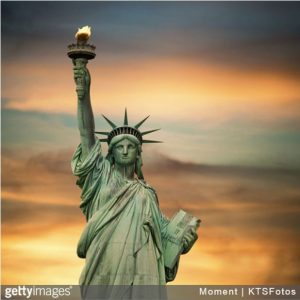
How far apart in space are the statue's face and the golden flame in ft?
8.95

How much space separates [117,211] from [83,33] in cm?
441

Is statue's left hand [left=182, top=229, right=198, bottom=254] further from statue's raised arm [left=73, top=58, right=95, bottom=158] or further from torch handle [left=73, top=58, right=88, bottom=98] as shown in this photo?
torch handle [left=73, top=58, right=88, bottom=98]

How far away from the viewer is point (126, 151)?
56.9 metres

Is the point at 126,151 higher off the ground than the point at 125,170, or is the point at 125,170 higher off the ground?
the point at 126,151

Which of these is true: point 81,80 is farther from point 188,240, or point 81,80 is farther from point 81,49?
point 188,240

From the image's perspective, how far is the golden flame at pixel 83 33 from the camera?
56281mm

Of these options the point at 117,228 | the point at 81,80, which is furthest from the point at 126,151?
the point at 81,80

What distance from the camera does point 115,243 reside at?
56031 millimetres

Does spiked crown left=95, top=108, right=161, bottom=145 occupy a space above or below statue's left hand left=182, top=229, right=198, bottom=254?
above

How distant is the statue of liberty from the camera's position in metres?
55.9

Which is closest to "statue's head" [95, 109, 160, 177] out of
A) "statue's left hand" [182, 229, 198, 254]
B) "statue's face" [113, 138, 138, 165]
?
"statue's face" [113, 138, 138, 165]

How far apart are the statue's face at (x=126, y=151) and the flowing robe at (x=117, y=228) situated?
1.17 feet

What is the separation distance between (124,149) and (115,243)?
8.04ft

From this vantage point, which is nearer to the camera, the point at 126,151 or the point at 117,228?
the point at 117,228
